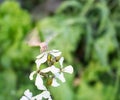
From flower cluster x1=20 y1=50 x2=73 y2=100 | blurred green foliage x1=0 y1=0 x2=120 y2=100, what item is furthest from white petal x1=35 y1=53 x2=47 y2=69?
blurred green foliage x1=0 y1=0 x2=120 y2=100

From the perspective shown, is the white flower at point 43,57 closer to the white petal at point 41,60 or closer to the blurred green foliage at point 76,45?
the white petal at point 41,60

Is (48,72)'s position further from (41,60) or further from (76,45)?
(76,45)

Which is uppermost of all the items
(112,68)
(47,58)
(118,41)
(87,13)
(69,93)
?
(87,13)

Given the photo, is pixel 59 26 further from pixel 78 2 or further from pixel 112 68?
pixel 112 68

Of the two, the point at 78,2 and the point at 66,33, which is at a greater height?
the point at 78,2

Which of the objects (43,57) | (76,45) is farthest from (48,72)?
(76,45)

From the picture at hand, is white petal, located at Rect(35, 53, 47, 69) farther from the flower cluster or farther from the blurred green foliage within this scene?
the blurred green foliage

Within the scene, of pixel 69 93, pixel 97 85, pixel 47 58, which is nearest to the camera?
pixel 47 58

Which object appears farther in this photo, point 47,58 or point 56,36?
point 56,36

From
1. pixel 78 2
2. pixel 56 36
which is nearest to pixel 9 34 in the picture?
pixel 56 36
